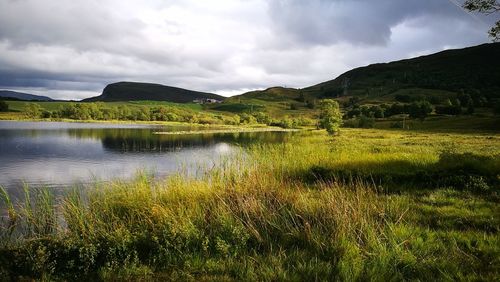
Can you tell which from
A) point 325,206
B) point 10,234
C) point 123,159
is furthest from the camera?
point 123,159

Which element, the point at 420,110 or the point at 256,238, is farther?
the point at 420,110

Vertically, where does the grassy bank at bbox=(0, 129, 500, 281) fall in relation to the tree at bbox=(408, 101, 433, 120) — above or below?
below

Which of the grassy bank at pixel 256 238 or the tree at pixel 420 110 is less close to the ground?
the tree at pixel 420 110

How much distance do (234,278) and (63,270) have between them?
4.08 m

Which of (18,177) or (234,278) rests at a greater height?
(234,278)

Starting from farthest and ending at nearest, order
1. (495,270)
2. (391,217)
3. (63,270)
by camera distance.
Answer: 1. (391,217)
2. (63,270)
3. (495,270)

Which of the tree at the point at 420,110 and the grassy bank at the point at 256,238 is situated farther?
the tree at the point at 420,110

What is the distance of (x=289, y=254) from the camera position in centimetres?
845

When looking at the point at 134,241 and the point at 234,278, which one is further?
the point at 134,241

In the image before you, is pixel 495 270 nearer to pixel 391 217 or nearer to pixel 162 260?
pixel 391 217

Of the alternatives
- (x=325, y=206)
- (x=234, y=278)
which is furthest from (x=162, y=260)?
(x=325, y=206)

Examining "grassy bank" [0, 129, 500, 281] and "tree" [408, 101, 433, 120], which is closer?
"grassy bank" [0, 129, 500, 281]

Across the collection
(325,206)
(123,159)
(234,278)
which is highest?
(325,206)

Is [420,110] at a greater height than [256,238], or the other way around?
[420,110]
